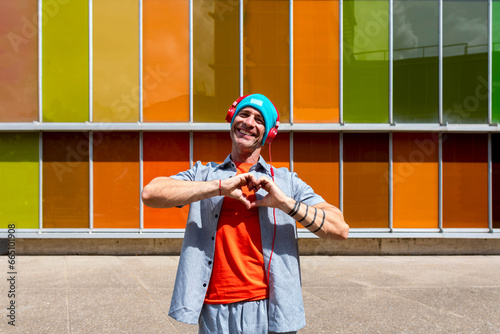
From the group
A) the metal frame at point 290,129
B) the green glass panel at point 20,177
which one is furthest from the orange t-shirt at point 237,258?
the green glass panel at point 20,177

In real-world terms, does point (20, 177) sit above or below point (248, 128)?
below

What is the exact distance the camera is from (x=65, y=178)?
10125 millimetres

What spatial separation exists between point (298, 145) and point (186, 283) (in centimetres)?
832

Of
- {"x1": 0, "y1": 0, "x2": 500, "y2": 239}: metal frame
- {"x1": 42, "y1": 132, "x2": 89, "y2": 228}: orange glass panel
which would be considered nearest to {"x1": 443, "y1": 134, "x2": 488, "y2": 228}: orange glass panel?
{"x1": 0, "y1": 0, "x2": 500, "y2": 239}: metal frame

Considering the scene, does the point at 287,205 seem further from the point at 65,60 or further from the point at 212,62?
the point at 65,60

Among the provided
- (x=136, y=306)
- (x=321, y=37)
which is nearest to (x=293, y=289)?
(x=136, y=306)

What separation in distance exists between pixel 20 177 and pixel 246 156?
9306mm

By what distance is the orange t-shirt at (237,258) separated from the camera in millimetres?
2121

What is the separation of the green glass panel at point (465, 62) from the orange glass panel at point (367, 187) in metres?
1.84

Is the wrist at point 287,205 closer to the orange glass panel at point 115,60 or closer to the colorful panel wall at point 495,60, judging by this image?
the orange glass panel at point 115,60

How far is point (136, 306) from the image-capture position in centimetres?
618

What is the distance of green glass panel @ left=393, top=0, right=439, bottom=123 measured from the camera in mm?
10305

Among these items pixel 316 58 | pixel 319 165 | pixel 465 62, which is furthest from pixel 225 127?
pixel 465 62

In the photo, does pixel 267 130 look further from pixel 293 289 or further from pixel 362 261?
pixel 362 261
